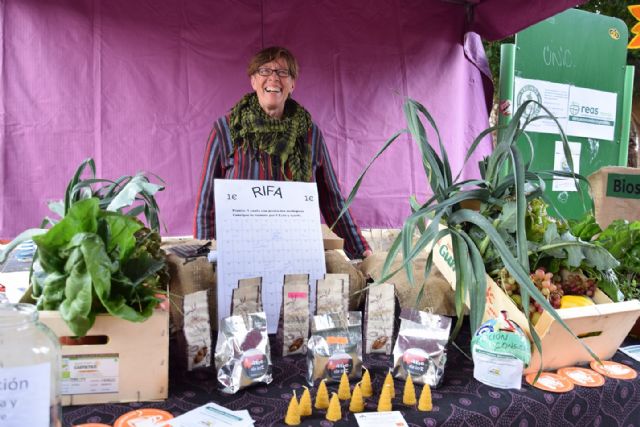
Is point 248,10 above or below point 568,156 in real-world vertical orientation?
above

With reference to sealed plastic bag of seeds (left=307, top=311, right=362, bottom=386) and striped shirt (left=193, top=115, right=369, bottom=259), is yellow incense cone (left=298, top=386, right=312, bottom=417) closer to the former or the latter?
sealed plastic bag of seeds (left=307, top=311, right=362, bottom=386)

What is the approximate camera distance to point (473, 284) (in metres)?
1.00

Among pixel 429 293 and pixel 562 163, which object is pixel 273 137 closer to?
pixel 429 293

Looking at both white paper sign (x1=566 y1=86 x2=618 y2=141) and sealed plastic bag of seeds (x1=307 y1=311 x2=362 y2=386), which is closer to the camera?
sealed plastic bag of seeds (x1=307 y1=311 x2=362 y2=386)

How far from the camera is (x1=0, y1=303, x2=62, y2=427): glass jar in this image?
607 millimetres

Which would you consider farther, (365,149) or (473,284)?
(365,149)

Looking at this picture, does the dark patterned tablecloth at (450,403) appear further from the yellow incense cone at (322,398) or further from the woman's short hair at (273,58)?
the woman's short hair at (273,58)

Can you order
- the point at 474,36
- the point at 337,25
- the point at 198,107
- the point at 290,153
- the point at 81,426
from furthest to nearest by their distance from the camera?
the point at 474,36
the point at 337,25
the point at 198,107
the point at 290,153
the point at 81,426

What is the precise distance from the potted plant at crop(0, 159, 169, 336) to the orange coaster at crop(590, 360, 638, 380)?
858 mm

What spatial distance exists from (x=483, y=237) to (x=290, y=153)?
117 cm

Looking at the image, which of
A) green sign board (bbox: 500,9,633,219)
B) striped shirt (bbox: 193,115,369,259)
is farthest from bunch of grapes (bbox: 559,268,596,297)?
green sign board (bbox: 500,9,633,219)

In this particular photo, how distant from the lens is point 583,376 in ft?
3.19

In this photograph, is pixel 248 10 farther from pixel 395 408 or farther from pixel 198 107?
pixel 395 408

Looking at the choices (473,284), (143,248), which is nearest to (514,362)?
(473,284)
